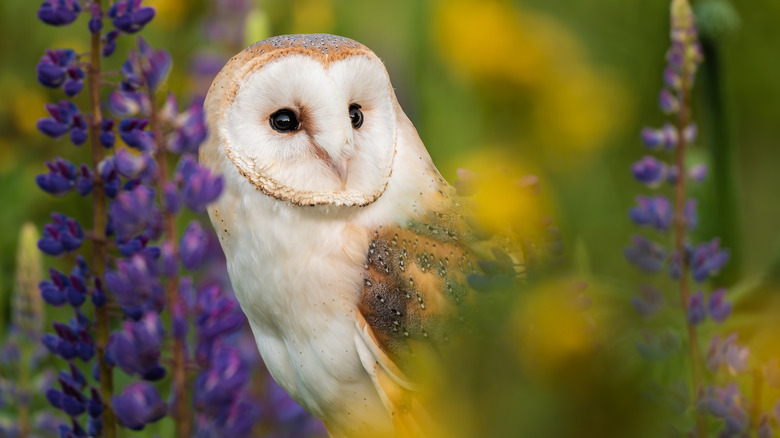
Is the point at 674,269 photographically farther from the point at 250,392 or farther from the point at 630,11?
the point at 630,11

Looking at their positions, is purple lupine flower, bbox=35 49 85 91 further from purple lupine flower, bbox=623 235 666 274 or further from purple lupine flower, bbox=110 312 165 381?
purple lupine flower, bbox=623 235 666 274

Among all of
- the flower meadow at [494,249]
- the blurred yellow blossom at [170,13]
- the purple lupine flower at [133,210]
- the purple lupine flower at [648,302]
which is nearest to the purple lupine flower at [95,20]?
the flower meadow at [494,249]

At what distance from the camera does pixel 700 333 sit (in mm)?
701

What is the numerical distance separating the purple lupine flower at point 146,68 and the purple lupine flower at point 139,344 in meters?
0.12

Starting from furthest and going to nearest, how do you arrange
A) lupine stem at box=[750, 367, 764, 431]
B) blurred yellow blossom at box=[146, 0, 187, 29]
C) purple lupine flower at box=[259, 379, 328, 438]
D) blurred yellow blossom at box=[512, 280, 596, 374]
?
1. blurred yellow blossom at box=[146, 0, 187, 29]
2. purple lupine flower at box=[259, 379, 328, 438]
3. lupine stem at box=[750, 367, 764, 431]
4. blurred yellow blossom at box=[512, 280, 596, 374]

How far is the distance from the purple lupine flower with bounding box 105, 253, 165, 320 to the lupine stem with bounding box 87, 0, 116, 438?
0.16 feet

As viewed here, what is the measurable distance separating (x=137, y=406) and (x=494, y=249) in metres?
0.20

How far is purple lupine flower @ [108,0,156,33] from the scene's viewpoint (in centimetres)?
49

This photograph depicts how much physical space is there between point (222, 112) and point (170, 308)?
18 cm

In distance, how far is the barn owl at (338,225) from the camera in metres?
0.55

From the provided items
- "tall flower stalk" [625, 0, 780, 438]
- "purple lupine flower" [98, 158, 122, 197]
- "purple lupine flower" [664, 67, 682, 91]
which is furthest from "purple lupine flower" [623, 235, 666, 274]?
"purple lupine flower" [98, 158, 122, 197]

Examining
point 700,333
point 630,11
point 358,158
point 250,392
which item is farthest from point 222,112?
point 630,11

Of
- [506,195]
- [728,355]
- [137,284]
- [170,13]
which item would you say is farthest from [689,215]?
[170,13]

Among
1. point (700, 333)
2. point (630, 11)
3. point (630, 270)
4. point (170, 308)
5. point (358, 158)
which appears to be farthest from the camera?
point (630, 11)
